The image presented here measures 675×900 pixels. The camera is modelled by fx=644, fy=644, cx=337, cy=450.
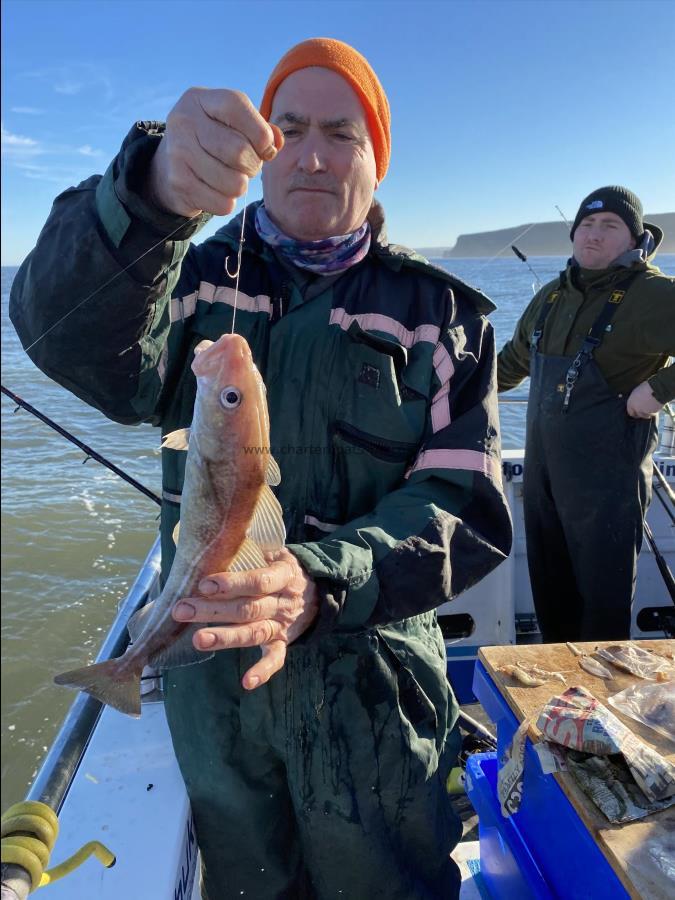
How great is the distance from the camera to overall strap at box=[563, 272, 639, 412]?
4445 millimetres

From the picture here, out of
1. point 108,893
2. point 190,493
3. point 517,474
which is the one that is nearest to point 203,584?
point 190,493

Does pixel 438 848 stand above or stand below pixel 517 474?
below

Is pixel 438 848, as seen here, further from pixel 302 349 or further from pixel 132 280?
pixel 132 280

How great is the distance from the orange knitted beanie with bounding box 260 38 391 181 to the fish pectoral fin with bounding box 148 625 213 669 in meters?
1.76

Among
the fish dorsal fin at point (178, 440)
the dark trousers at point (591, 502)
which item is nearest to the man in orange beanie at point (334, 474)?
the fish dorsal fin at point (178, 440)

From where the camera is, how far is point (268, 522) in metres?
1.77

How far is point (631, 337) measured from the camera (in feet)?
14.3

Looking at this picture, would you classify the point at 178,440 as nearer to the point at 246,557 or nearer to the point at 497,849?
the point at 246,557

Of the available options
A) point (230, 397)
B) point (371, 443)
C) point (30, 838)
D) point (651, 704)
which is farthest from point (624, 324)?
point (30, 838)

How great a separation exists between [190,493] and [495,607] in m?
3.41

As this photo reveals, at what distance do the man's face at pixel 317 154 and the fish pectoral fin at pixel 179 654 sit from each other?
4.45 feet

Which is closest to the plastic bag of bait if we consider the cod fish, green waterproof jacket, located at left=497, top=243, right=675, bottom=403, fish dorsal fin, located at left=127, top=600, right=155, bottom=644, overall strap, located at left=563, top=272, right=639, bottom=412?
→ the cod fish

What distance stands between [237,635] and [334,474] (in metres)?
0.72

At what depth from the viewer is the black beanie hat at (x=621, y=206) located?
15.0 ft
